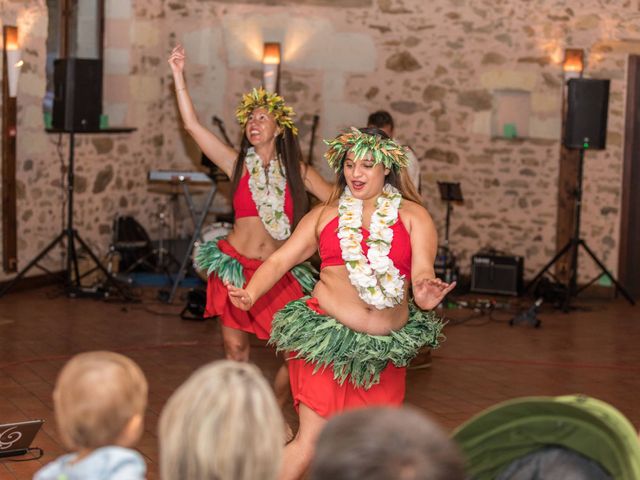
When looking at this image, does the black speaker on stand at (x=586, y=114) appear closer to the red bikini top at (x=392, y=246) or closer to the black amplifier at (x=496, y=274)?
the black amplifier at (x=496, y=274)

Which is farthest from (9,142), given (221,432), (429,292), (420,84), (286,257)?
(221,432)

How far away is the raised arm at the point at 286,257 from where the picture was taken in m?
4.87

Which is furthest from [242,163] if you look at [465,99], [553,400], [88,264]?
[465,99]

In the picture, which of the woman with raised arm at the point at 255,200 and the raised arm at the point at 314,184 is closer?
the woman with raised arm at the point at 255,200

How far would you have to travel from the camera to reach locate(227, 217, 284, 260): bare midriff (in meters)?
6.36

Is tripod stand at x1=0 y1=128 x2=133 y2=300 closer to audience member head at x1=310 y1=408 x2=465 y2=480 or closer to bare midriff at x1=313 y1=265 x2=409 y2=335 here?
bare midriff at x1=313 y1=265 x2=409 y2=335

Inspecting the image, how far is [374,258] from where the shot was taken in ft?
15.7

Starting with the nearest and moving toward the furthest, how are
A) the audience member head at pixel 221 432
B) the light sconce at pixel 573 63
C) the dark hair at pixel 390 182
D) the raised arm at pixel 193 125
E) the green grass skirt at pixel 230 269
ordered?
the audience member head at pixel 221 432 < the dark hair at pixel 390 182 < the green grass skirt at pixel 230 269 < the raised arm at pixel 193 125 < the light sconce at pixel 573 63

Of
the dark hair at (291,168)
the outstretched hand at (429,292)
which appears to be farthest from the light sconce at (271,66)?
the outstretched hand at (429,292)

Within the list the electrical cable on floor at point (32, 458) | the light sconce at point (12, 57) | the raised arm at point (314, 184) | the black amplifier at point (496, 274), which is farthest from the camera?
the black amplifier at point (496, 274)

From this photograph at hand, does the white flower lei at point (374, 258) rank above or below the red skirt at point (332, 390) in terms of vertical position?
above

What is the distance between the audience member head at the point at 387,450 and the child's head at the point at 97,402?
0.55m

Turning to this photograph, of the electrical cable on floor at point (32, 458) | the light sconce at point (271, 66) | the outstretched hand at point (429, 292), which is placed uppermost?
the light sconce at point (271, 66)

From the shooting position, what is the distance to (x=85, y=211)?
1185 cm
